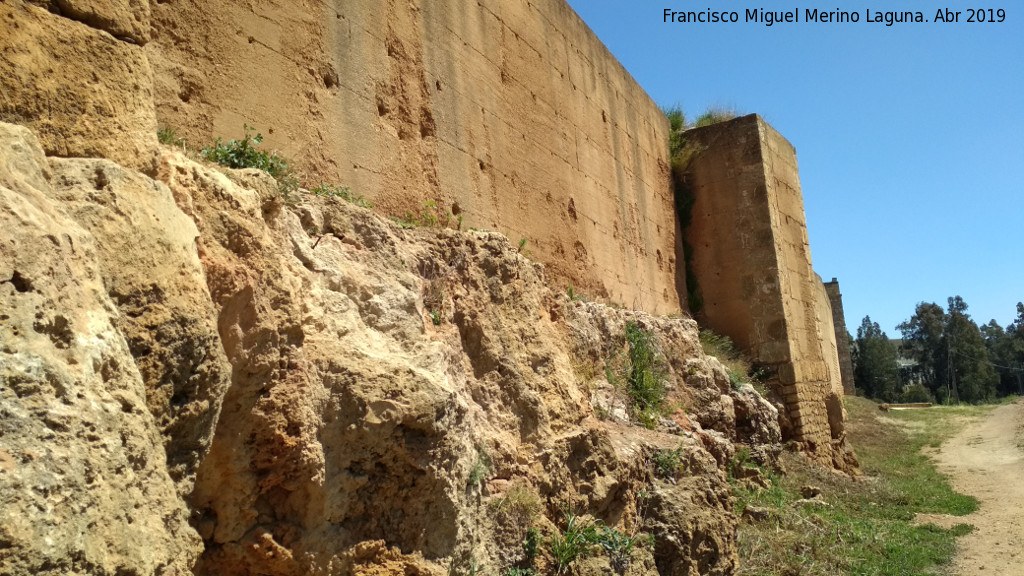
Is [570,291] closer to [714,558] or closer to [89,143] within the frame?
[714,558]

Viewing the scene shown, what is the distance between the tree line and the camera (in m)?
44.9

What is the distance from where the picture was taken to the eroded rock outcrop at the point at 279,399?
1.87 m

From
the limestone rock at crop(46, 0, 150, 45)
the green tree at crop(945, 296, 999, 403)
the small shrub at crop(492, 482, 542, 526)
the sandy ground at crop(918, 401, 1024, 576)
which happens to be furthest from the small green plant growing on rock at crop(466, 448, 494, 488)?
the green tree at crop(945, 296, 999, 403)

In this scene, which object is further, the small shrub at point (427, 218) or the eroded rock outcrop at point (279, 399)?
the small shrub at point (427, 218)

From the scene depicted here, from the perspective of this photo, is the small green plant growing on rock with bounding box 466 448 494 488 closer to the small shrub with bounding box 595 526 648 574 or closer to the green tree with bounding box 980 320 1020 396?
the small shrub with bounding box 595 526 648 574

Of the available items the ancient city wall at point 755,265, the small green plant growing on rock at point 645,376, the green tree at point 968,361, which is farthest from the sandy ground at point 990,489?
the green tree at point 968,361

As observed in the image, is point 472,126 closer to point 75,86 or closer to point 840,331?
point 75,86

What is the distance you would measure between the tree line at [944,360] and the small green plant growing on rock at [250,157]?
42.2m

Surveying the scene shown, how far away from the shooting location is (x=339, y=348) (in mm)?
3490

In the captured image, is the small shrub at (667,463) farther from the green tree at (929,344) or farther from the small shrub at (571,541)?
the green tree at (929,344)

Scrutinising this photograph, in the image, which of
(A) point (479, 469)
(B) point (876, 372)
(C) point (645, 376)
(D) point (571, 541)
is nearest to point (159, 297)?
(A) point (479, 469)

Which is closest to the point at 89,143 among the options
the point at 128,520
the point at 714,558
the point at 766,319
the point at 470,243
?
the point at 128,520

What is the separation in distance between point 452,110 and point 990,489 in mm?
9699

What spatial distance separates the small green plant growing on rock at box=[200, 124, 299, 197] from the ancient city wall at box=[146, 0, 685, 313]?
10cm
